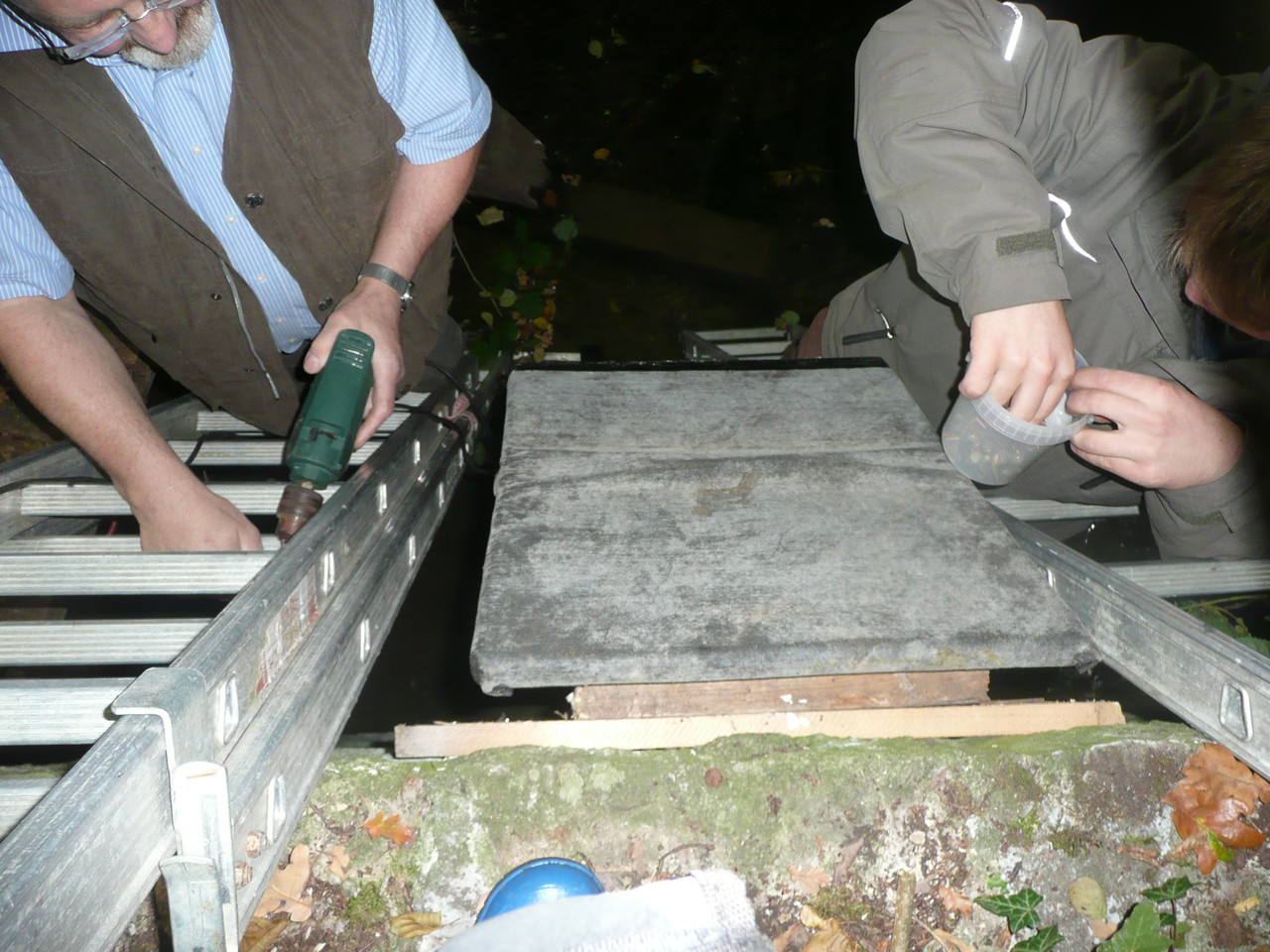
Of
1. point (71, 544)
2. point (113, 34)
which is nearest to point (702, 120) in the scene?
point (113, 34)

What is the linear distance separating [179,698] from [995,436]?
147cm

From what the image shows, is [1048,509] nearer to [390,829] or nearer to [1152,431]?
[1152,431]

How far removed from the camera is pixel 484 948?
3.00 ft

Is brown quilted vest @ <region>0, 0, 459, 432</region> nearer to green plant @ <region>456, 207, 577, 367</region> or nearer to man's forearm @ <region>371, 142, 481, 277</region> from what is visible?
man's forearm @ <region>371, 142, 481, 277</region>

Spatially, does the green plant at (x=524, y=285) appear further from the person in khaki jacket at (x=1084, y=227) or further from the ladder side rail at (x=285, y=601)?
the person in khaki jacket at (x=1084, y=227)

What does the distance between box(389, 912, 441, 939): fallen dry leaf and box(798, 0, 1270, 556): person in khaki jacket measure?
1339 millimetres

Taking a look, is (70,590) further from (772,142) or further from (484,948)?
(772,142)

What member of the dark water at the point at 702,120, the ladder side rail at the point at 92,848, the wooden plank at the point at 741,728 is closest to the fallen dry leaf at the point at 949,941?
the wooden plank at the point at 741,728

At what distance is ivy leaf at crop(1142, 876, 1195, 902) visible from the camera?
3.78 feet

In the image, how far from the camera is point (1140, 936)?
3.66 ft

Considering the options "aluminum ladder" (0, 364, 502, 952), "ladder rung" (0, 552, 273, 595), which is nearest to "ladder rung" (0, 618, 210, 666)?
"aluminum ladder" (0, 364, 502, 952)

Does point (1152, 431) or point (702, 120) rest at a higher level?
point (1152, 431)

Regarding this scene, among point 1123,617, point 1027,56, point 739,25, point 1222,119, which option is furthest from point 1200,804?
point 739,25

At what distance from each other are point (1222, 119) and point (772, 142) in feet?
17.7
